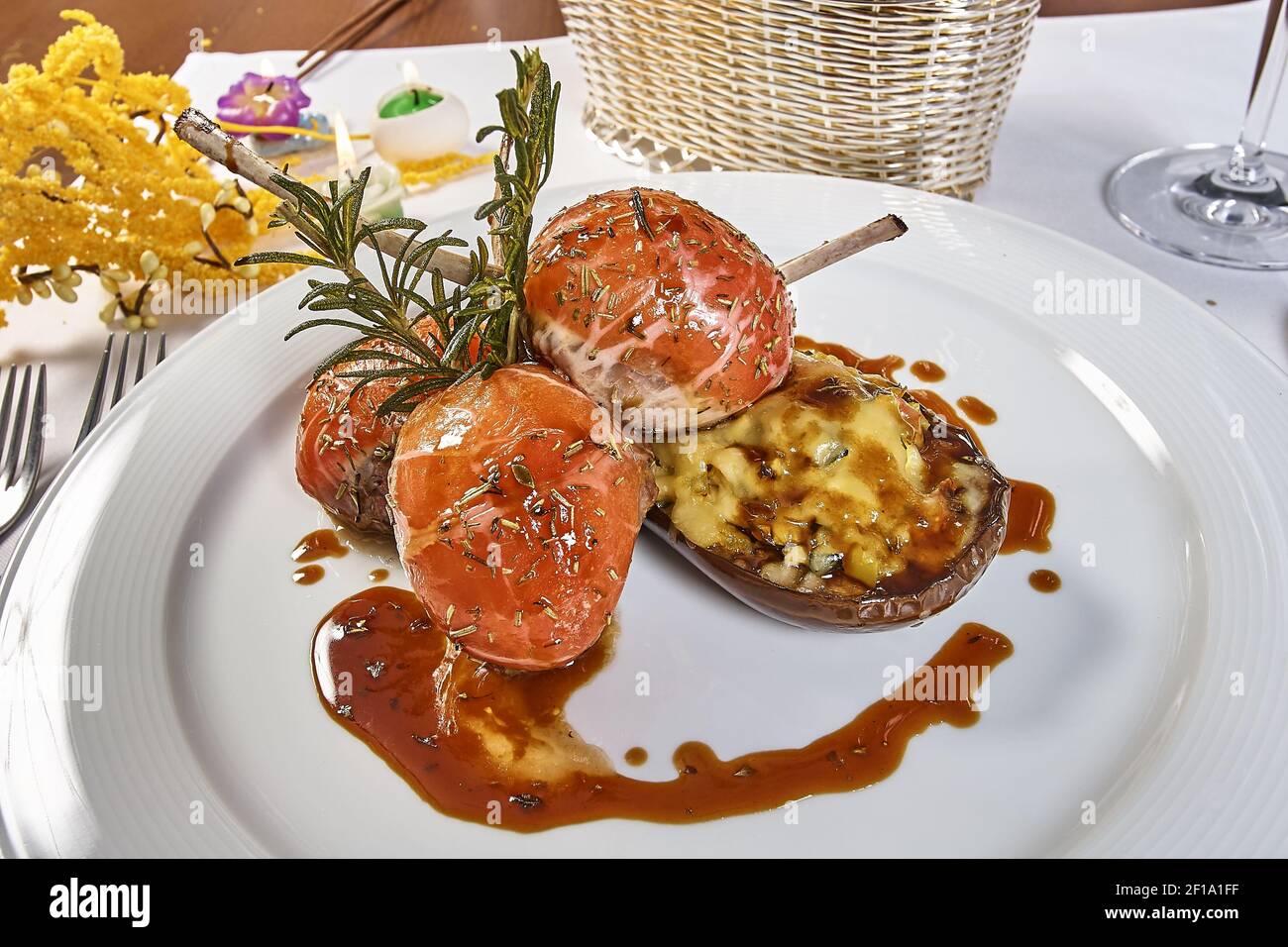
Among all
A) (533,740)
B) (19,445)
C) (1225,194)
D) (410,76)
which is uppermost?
(410,76)

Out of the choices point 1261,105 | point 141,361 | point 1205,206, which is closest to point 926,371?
point 1205,206

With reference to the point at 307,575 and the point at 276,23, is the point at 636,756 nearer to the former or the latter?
the point at 307,575

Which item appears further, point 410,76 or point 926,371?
point 410,76

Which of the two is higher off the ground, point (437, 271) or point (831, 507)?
point (437, 271)

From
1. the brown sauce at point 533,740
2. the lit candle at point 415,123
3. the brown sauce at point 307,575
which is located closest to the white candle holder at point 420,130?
the lit candle at point 415,123
